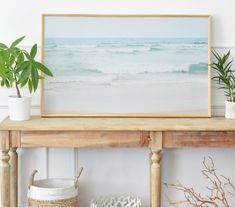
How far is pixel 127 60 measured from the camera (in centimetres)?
315

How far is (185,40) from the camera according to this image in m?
3.14

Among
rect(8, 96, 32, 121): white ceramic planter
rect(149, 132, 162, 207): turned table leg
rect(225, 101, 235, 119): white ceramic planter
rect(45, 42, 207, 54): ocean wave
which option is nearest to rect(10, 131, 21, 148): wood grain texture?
rect(8, 96, 32, 121): white ceramic planter

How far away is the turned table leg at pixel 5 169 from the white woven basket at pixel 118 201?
1.95 ft

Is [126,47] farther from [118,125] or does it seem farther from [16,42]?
[16,42]

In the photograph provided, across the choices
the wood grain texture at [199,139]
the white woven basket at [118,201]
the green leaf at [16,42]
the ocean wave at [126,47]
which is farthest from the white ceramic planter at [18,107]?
the wood grain texture at [199,139]

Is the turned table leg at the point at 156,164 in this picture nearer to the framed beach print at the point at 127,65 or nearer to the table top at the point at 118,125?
the table top at the point at 118,125

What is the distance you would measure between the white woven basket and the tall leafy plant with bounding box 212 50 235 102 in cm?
90

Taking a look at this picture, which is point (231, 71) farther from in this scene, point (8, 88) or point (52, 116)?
point (8, 88)

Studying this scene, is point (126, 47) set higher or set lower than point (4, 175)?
higher

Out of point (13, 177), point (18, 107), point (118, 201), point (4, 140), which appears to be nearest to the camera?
point (4, 140)

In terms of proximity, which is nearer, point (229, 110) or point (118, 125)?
point (118, 125)

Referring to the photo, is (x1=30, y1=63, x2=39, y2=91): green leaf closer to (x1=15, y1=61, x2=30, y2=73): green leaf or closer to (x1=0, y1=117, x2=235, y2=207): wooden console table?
(x1=15, y1=61, x2=30, y2=73): green leaf

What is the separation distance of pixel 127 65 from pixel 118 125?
1.64 feet

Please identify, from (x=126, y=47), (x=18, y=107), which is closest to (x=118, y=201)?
(x=18, y=107)
